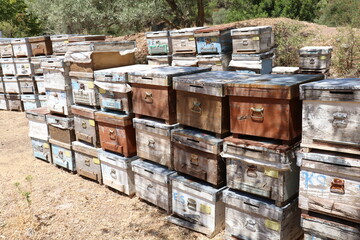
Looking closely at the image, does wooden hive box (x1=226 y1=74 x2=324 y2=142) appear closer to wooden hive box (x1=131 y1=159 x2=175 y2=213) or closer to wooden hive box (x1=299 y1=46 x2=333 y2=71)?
wooden hive box (x1=131 y1=159 x2=175 y2=213)

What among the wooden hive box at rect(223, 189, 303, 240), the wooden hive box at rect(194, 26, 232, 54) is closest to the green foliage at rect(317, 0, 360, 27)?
the wooden hive box at rect(194, 26, 232, 54)

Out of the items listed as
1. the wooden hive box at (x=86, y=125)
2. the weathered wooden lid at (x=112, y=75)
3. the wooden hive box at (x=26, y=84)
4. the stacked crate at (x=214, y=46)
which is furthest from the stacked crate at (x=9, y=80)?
the weathered wooden lid at (x=112, y=75)

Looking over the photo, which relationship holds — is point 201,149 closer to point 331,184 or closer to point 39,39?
point 331,184

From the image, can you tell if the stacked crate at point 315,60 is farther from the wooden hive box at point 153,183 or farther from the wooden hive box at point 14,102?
the wooden hive box at point 14,102

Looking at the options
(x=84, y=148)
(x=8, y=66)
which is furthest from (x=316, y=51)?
(x=8, y=66)

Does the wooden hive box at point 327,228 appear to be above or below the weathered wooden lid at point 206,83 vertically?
below

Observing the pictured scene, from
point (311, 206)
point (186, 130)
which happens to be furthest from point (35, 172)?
point (311, 206)

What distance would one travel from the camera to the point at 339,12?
22500 millimetres

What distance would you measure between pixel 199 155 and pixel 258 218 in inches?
39.3

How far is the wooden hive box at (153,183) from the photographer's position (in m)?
4.66

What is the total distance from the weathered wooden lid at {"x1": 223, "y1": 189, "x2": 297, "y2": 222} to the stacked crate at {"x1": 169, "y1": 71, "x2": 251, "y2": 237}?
0.19 metres

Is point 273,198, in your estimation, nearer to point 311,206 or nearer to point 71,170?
point 311,206

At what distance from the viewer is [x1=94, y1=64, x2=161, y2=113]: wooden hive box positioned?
195 inches

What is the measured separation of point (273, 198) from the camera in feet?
11.5
